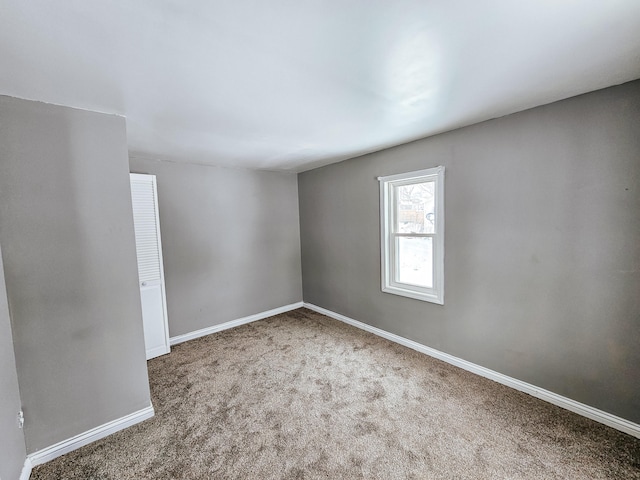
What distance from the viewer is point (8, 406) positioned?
1.53 metres

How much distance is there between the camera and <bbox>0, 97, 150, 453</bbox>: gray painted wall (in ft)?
5.56

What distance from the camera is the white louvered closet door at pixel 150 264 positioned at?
296 centimetres

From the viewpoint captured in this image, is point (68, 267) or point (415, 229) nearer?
point (68, 267)

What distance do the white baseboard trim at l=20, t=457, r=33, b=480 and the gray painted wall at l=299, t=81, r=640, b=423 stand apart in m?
3.23

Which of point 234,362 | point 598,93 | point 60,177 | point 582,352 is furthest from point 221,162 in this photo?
point 582,352

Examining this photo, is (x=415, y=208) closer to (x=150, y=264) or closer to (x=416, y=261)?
(x=416, y=261)

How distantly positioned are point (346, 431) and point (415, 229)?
6.95 feet

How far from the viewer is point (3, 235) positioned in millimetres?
1650

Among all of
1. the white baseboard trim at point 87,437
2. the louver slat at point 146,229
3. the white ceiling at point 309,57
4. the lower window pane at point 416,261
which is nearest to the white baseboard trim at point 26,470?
the white baseboard trim at point 87,437

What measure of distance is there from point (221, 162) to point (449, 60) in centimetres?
293

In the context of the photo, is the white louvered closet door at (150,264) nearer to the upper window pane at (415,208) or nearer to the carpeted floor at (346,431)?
the carpeted floor at (346,431)

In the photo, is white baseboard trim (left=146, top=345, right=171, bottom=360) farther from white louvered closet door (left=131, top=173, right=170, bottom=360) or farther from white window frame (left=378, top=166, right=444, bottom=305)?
white window frame (left=378, top=166, right=444, bottom=305)

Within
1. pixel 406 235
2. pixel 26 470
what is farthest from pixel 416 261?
pixel 26 470

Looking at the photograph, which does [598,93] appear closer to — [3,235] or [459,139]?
[459,139]
